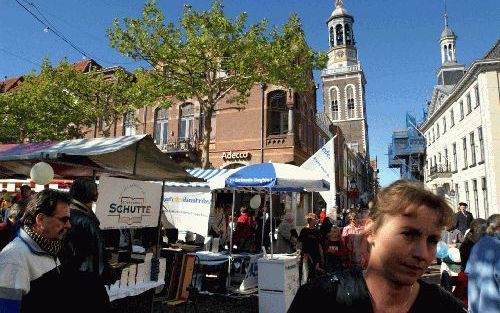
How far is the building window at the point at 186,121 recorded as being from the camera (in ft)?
85.5

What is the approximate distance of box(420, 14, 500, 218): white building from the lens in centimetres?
2364

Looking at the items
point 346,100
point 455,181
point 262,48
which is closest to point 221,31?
point 262,48

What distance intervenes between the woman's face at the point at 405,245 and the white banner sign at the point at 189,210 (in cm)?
954

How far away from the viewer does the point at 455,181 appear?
3178cm

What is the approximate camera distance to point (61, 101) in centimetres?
2209

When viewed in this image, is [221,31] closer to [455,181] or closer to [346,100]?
[455,181]

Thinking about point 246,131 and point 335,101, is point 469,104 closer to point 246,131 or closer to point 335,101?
point 246,131

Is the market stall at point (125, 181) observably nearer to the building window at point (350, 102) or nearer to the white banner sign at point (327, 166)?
the white banner sign at point (327, 166)

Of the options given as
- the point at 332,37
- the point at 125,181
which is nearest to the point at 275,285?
the point at 125,181

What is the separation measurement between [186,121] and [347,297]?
25819 mm

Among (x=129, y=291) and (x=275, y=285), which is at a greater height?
(x=129, y=291)

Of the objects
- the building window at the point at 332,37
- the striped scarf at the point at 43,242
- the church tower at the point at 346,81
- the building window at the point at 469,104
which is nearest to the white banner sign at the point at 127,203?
the striped scarf at the point at 43,242

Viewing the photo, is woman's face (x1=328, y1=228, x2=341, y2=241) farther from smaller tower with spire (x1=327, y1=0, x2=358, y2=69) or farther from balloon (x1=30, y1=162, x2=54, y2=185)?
smaller tower with spire (x1=327, y1=0, x2=358, y2=69)

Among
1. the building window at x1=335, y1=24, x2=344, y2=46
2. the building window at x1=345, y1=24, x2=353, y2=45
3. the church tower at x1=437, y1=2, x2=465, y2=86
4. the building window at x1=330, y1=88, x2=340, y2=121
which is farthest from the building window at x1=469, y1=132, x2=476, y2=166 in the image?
the building window at x1=335, y1=24, x2=344, y2=46
